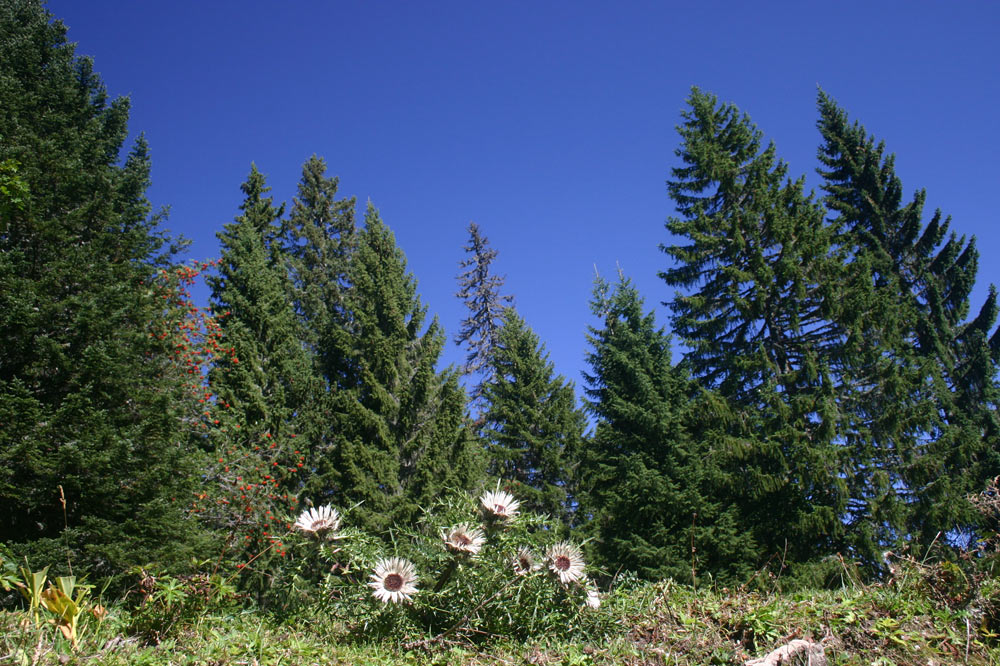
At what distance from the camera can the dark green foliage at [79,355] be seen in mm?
5594

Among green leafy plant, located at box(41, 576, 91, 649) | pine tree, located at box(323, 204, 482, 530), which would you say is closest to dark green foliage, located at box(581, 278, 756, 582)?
pine tree, located at box(323, 204, 482, 530)

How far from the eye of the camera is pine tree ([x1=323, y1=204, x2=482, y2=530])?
13.0 meters

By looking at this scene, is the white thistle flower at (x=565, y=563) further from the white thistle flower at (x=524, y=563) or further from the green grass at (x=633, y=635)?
the green grass at (x=633, y=635)

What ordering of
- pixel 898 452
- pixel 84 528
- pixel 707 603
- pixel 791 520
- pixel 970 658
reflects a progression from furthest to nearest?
pixel 898 452
pixel 791 520
pixel 84 528
pixel 707 603
pixel 970 658

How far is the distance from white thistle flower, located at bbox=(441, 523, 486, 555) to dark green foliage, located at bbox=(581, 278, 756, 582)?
8563 mm

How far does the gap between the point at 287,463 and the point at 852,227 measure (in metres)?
19.5

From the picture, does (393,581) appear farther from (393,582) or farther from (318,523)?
(318,523)

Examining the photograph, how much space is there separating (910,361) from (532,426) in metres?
10.9

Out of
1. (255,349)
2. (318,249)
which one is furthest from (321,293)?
(255,349)

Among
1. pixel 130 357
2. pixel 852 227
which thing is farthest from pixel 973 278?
pixel 130 357

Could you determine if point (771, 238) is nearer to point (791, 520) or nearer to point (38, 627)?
point (791, 520)

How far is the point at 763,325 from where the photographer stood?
14.2 meters

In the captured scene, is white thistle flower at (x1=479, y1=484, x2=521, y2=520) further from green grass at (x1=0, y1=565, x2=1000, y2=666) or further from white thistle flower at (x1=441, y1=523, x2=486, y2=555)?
green grass at (x1=0, y1=565, x2=1000, y2=666)

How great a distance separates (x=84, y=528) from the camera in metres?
5.64
